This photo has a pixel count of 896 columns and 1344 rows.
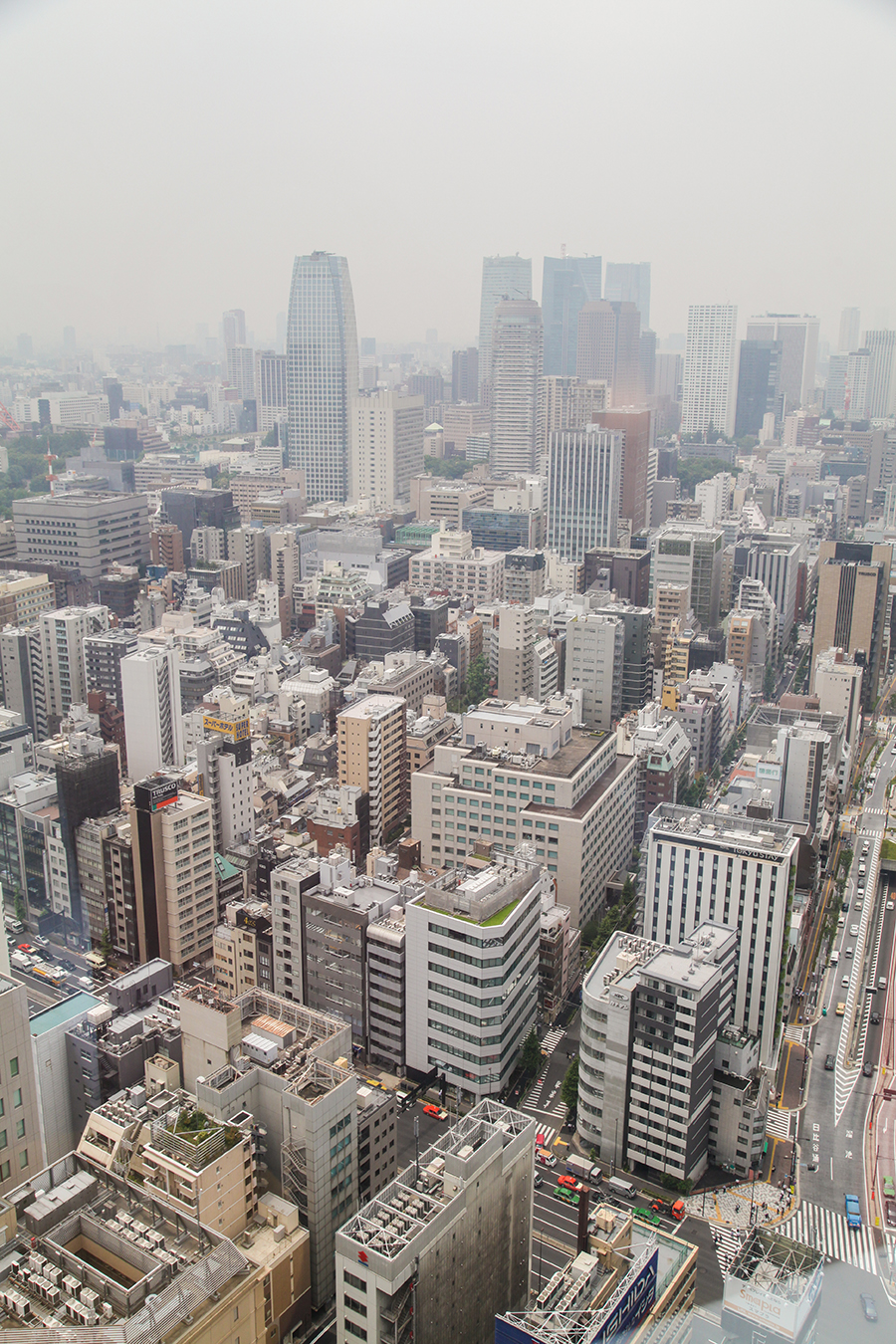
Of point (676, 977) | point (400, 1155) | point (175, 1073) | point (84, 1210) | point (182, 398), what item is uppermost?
point (182, 398)

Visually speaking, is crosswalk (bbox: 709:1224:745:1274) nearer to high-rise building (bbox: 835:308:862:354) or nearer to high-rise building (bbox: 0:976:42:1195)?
high-rise building (bbox: 0:976:42:1195)

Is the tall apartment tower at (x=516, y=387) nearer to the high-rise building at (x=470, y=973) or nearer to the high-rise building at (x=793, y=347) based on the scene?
the high-rise building at (x=793, y=347)

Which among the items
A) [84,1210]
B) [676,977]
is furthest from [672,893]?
[84,1210]

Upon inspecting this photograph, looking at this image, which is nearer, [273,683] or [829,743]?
[829,743]

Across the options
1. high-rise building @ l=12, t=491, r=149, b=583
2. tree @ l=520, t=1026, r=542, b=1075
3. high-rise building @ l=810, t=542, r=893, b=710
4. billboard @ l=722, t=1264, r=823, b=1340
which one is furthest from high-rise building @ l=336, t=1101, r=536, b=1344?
high-rise building @ l=12, t=491, r=149, b=583

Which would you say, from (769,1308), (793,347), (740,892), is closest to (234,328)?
(793,347)

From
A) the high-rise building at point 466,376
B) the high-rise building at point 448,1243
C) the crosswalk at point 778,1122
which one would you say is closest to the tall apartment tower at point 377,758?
the crosswalk at point 778,1122

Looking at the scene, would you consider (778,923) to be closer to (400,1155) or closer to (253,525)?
(400,1155)

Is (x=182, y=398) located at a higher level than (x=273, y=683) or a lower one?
higher

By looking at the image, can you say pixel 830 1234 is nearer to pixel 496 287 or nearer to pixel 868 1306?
pixel 868 1306
